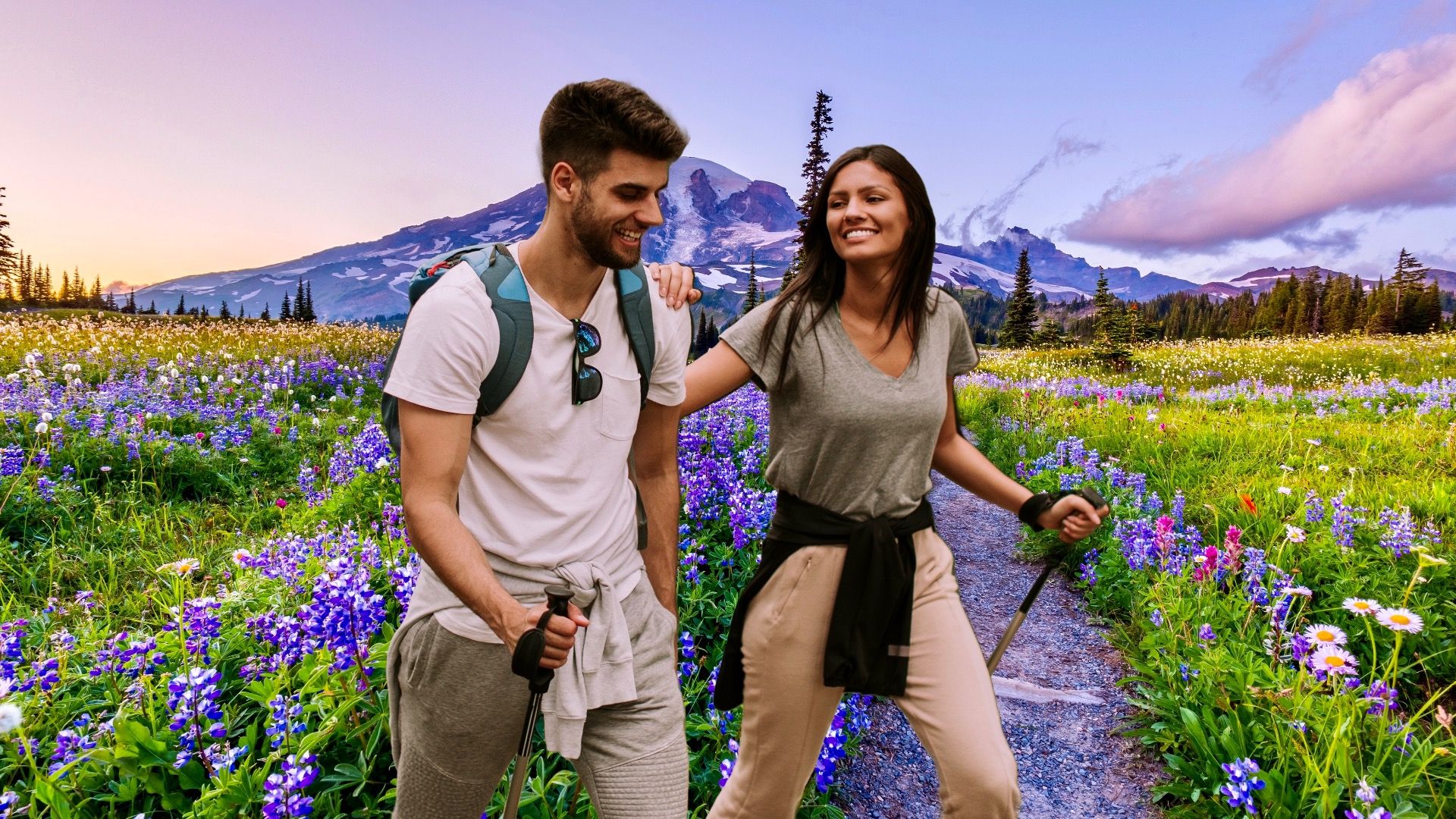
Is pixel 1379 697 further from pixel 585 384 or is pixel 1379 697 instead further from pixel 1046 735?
pixel 585 384

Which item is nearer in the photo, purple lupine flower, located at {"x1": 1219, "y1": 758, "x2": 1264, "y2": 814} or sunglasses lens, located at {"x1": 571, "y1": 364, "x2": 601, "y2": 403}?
sunglasses lens, located at {"x1": 571, "y1": 364, "x2": 601, "y2": 403}

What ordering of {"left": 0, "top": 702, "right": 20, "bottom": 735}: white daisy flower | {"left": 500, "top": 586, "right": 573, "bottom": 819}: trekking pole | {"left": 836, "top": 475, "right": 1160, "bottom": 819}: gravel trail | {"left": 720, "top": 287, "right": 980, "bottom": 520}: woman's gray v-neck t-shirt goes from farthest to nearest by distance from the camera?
{"left": 836, "top": 475, "right": 1160, "bottom": 819}: gravel trail, {"left": 720, "top": 287, "right": 980, "bottom": 520}: woman's gray v-neck t-shirt, {"left": 0, "top": 702, "right": 20, "bottom": 735}: white daisy flower, {"left": 500, "top": 586, "right": 573, "bottom": 819}: trekking pole

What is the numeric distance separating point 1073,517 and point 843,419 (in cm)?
101

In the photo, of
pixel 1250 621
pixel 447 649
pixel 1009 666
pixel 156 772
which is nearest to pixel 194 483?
pixel 156 772

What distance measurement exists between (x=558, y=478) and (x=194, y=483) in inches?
285

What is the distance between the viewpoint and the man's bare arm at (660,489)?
2467 mm

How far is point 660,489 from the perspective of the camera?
2.54 m

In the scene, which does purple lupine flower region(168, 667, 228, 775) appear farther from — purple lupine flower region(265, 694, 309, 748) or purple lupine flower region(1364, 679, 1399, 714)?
purple lupine flower region(1364, 679, 1399, 714)

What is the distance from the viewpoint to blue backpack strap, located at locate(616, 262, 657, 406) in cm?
223

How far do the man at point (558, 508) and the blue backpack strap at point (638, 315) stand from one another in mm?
77

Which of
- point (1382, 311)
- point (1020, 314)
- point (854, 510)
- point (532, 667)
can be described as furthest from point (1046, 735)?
point (1382, 311)

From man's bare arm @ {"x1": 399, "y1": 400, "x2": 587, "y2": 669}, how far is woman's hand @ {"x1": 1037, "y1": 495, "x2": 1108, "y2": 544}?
6.40 feet

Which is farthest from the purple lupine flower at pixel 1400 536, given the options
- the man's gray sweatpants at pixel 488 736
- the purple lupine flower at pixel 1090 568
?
the man's gray sweatpants at pixel 488 736

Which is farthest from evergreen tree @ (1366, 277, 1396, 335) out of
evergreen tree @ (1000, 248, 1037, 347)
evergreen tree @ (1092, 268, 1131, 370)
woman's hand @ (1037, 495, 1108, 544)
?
woman's hand @ (1037, 495, 1108, 544)
